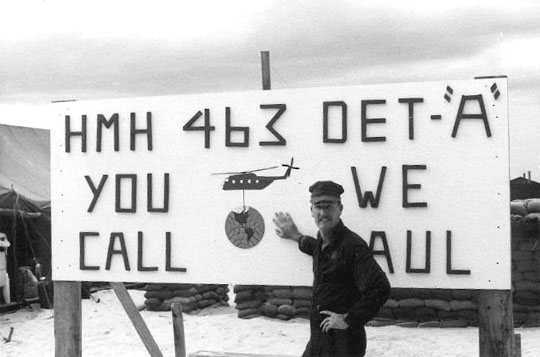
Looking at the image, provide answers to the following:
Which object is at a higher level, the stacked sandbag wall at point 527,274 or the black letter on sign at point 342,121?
the black letter on sign at point 342,121

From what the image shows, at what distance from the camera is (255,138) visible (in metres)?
3.91

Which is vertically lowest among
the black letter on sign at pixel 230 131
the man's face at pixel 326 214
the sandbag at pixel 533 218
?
the sandbag at pixel 533 218

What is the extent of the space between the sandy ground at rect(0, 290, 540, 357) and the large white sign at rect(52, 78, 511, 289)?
5.29 metres

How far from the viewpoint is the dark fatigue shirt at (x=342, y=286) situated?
3.25m

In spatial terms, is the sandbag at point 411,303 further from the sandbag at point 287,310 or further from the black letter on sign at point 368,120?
the black letter on sign at point 368,120

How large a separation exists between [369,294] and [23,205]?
10.2 metres

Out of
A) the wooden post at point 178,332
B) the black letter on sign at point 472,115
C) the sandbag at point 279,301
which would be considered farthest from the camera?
the sandbag at point 279,301

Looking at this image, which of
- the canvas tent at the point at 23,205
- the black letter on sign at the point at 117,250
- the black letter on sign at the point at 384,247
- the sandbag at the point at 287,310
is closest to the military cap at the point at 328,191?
the black letter on sign at the point at 384,247

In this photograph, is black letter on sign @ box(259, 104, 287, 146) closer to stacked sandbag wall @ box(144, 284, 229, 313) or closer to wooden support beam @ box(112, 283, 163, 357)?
wooden support beam @ box(112, 283, 163, 357)

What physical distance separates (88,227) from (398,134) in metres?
1.94

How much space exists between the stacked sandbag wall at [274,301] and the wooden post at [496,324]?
24.0ft

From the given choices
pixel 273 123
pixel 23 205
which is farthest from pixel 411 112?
pixel 23 205

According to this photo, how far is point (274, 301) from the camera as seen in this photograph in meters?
11.2

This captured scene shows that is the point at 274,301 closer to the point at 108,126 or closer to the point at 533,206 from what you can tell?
the point at 533,206
